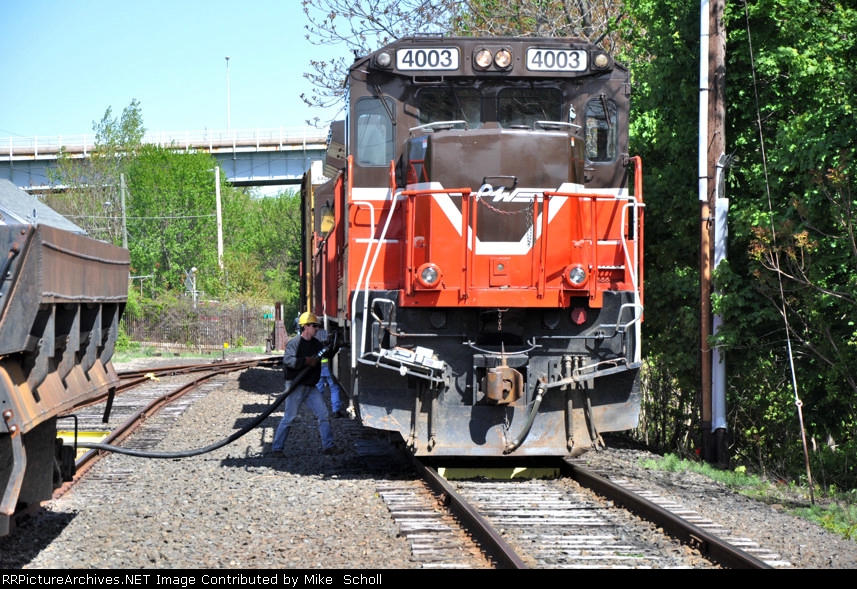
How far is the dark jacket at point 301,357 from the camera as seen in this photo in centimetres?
1070

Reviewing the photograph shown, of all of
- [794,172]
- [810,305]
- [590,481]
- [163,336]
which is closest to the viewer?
[590,481]

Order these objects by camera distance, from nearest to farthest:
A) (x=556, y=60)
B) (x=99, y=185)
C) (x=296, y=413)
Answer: (x=556, y=60)
(x=296, y=413)
(x=99, y=185)

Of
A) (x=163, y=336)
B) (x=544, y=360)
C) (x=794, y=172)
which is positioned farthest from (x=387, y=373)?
(x=163, y=336)

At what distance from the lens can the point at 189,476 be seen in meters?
9.30

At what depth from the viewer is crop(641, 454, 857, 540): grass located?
755cm

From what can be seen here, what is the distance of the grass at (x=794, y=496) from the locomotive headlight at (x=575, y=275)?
2.28 meters

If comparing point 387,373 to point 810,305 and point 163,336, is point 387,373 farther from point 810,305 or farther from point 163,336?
point 163,336

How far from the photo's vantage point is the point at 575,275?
28.7 ft

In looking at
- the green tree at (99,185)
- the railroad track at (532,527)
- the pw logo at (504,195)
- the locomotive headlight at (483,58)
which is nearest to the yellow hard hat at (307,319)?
the railroad track at (532,527)

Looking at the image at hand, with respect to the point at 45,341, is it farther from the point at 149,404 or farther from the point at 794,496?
the point at 149,404

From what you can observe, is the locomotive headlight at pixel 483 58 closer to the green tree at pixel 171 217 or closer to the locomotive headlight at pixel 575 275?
the locomotive headlight at pixel 575 275

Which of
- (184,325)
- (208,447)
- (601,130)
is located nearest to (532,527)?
(208,447)

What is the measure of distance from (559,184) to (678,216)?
3.76 meters

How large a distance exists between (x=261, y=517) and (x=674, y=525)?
9.78ft
